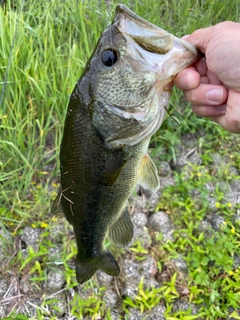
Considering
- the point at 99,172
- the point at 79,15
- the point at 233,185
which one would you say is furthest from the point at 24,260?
the point at 79,15

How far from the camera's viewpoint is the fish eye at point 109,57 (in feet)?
→ 4.69

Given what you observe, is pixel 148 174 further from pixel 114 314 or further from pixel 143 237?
pixel 114 314

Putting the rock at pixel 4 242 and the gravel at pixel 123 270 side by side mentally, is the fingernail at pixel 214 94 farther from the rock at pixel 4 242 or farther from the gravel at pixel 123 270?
the rock at pixel 4 242

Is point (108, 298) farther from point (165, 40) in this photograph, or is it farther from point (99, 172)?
point (165, 40)

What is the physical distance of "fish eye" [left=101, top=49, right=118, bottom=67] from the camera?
1.43 m

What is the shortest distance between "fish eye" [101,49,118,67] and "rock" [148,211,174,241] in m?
1.56

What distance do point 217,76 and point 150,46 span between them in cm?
49

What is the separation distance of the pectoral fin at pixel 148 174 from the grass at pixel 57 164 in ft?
3.10

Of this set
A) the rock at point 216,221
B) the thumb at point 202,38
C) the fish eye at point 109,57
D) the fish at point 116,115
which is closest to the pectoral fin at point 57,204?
the fish at point 116,115

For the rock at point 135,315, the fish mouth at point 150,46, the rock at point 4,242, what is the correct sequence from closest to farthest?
the fish mouth at point 150,46 → the rock at point 135,315 → the rock at point 4,242

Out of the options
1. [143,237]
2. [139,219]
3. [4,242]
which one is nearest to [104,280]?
[143,237]

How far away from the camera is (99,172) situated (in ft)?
5.26

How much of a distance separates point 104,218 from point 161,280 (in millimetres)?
945

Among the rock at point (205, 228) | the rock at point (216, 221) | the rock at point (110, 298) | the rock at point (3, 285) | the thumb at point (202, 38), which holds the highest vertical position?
the thumb at point (202, 38)
